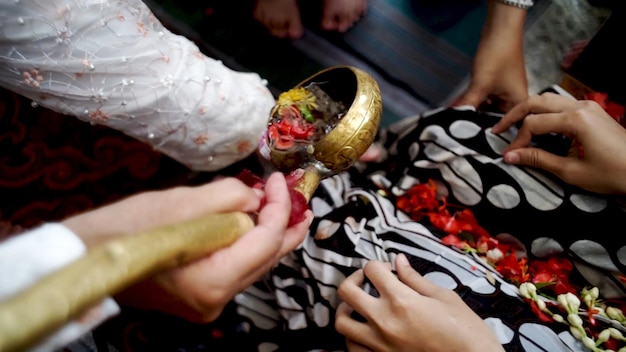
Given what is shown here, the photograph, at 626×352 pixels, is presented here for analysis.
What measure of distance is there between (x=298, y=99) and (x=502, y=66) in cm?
47

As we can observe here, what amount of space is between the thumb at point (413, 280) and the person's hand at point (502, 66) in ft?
1.45

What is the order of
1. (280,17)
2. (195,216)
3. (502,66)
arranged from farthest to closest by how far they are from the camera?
(280,17), (502,66), (195,216)

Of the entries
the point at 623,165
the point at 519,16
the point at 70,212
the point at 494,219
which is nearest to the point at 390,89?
the point at 519,16

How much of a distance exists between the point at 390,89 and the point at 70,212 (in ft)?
2.67

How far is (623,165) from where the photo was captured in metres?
0.64

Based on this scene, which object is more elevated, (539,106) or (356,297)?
(539,106)

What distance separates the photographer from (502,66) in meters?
0.95

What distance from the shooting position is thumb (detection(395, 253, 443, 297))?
61cm

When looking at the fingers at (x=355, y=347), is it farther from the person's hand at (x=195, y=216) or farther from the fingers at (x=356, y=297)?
the person's hand at (x=195, y=216)

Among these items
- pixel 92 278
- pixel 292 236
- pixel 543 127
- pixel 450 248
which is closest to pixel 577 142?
pixel 543 127

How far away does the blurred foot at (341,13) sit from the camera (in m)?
1.20

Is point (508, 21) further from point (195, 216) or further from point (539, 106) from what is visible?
point (195, 216)

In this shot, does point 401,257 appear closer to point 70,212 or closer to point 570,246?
point 570,246

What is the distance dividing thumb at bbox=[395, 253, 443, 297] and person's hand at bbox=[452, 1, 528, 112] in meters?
0.44
